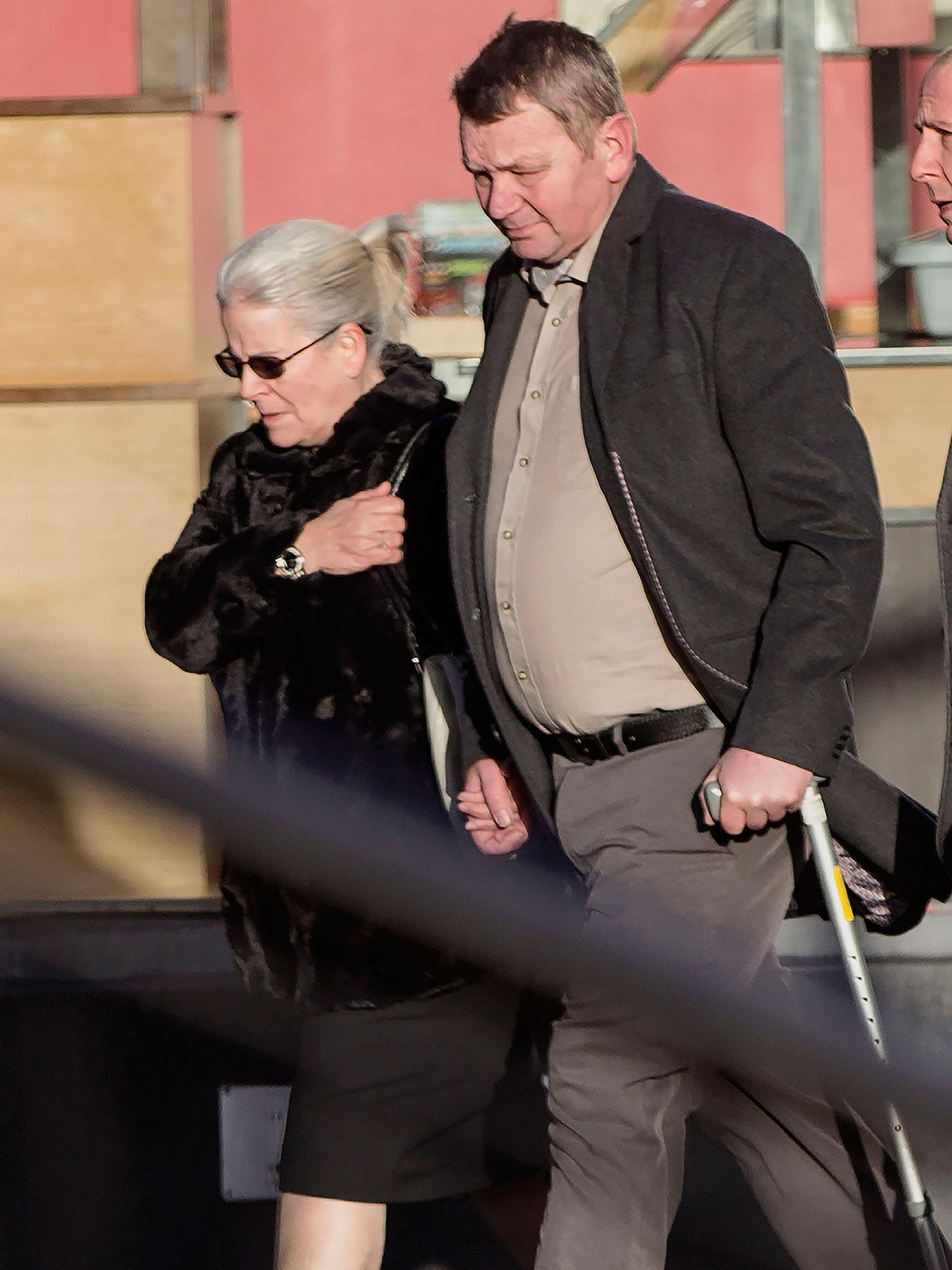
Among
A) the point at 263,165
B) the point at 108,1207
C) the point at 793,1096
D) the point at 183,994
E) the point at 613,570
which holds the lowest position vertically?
the point at 108,1207

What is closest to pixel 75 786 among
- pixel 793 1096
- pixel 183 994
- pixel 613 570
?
pixel 613 570

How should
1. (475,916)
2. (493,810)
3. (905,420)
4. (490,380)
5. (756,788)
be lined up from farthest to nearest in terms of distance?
(905,420) < (493,810) < (490,380) < (756,788) < (475,916)

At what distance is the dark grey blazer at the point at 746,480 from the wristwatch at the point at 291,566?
20.4 inches

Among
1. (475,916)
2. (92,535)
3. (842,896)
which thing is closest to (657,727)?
(842,896)

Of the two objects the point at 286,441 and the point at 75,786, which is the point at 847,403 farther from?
the point at 75,786

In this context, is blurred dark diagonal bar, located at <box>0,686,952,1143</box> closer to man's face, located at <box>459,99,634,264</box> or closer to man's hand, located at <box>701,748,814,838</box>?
man's hand, located at <box>701,748,814,838</box>

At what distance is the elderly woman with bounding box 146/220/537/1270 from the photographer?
2.59 metres

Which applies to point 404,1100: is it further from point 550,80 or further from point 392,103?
point 392,103

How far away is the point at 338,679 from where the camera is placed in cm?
260

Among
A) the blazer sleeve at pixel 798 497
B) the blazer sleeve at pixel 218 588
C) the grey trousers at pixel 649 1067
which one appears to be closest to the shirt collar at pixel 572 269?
the blazer sleeve at pixel 798 497

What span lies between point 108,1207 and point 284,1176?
90 cm

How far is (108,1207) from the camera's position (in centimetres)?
340

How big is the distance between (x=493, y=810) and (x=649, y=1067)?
0.47 meters

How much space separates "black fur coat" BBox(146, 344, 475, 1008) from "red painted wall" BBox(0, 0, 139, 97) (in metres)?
1.27
